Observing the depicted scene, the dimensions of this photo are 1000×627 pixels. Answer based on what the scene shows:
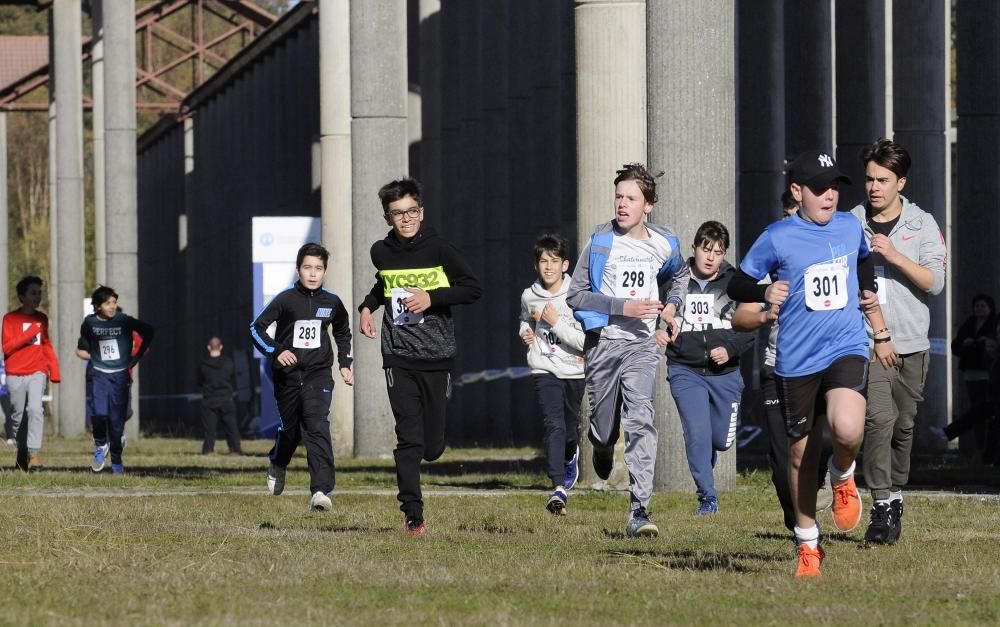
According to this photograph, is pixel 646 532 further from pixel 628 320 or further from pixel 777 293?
pixel 777 293

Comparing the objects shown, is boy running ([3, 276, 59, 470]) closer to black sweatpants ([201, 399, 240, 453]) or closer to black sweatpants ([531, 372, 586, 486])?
black sweatpants ([531, 372, 586, 486])

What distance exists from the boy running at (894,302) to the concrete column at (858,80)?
21.1 m

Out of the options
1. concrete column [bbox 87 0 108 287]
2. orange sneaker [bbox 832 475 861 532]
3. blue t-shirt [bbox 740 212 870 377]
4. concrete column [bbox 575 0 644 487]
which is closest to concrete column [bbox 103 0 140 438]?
concrete column [bbox 87 0 108 287]

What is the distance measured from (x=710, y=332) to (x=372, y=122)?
426 inches

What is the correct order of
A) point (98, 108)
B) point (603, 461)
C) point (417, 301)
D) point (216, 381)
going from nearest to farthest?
1. point (417, 301)
2. point (603, 461)
3. point (216, 381)
4. point (98, 108)

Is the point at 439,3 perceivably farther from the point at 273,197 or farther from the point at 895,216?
the point at 895,216

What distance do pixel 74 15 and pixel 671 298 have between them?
120 ft

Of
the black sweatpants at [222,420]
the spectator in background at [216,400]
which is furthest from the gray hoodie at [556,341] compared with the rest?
the black sweatpants at [222,420]

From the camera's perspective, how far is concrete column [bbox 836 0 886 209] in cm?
3186

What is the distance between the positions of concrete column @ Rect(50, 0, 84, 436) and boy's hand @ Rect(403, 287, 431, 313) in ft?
102

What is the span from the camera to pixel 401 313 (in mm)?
11922

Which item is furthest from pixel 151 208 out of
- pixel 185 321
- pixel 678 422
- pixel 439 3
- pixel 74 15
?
pixel 678 422

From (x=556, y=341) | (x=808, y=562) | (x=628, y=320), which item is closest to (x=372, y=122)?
(x=556, y=341)

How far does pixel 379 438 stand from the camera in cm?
2438
